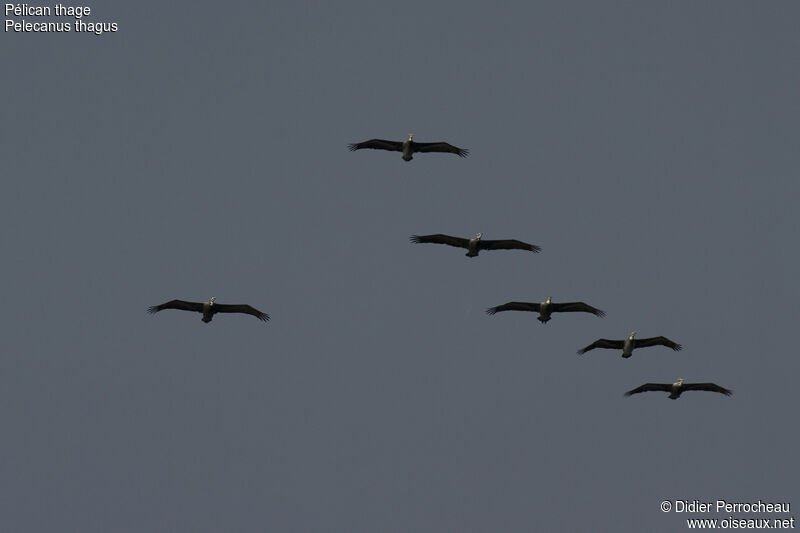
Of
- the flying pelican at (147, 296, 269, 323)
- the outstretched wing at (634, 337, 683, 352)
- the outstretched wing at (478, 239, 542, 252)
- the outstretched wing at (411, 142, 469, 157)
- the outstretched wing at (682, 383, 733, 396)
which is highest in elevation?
the outstretched wing at (411, 142, 469, 157)

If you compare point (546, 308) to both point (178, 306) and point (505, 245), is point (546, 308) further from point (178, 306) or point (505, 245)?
point (178, 306)

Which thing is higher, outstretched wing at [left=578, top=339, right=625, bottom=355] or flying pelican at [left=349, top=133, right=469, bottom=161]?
flying pelican at [left=349, top=133, right=469, bottom=161]

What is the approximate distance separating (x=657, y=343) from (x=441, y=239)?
52.5 feet

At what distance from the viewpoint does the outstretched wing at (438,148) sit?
9529cm

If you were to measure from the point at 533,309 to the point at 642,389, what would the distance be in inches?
417

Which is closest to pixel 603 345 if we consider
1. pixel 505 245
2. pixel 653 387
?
pixel 653 387

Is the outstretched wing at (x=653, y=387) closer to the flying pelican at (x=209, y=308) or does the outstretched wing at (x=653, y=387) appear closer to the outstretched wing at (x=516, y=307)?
the outstretched wing at (x=516, y=307)

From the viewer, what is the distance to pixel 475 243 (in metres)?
96.1

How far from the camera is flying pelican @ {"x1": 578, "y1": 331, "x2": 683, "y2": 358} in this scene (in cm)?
9912

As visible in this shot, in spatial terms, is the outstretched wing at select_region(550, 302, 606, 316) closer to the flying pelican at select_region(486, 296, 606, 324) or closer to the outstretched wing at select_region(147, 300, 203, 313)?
the flying pelican at select_region(486, 296, 606, 324)

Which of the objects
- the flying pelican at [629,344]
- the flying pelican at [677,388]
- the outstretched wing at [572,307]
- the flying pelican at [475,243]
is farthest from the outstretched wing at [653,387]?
the flying pelican at [475,243]

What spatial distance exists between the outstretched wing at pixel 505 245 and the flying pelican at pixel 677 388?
14.1 m

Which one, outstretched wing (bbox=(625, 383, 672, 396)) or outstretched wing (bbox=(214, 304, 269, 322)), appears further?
outstretched wing (bbox=(625, 383, 672, 396))

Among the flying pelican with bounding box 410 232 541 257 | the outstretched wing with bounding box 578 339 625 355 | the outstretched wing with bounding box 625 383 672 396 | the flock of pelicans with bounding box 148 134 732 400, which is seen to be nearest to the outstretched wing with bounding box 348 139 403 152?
the flock of pelicans with bounding box 148 134 732 400
